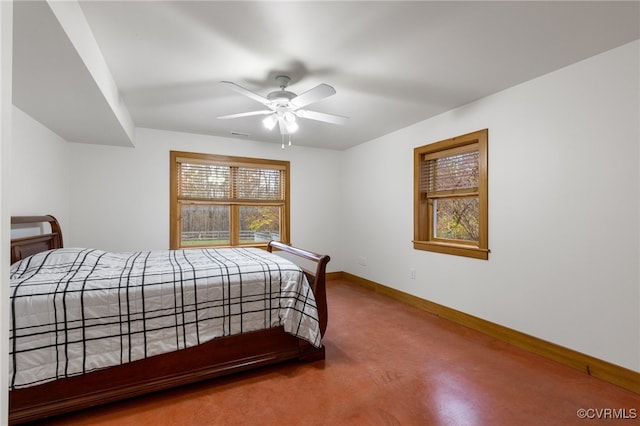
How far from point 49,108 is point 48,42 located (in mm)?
1298

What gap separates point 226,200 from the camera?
4.52 metres

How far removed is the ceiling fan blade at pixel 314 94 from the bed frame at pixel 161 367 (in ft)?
4.17

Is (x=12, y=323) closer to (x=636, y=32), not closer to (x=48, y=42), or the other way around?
(x=48, y=42)

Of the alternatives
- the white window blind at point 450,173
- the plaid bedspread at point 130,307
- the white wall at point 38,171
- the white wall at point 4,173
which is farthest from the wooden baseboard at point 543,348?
the white wall at point 38,171

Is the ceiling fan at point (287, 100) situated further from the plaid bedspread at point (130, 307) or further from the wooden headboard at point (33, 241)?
the wooden headboard at point (33, 241)

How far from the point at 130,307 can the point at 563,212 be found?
324 centimetres

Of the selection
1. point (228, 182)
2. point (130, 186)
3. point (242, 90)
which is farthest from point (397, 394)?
point (130, 186)

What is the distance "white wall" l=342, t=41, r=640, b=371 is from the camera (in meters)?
2.07

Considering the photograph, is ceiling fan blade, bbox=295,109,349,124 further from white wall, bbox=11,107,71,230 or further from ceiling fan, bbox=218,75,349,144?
white wall, bbox=11,107,71,230

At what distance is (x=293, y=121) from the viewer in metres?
2.81

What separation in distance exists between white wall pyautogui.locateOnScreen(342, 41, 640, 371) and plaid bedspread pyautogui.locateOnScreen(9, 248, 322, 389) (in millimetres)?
1851

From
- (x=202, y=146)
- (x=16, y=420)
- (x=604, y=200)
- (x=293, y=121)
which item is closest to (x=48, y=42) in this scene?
(x=293, y=121)

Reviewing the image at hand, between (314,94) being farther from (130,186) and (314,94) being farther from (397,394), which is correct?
(130,186)

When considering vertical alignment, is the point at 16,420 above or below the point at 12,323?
below
